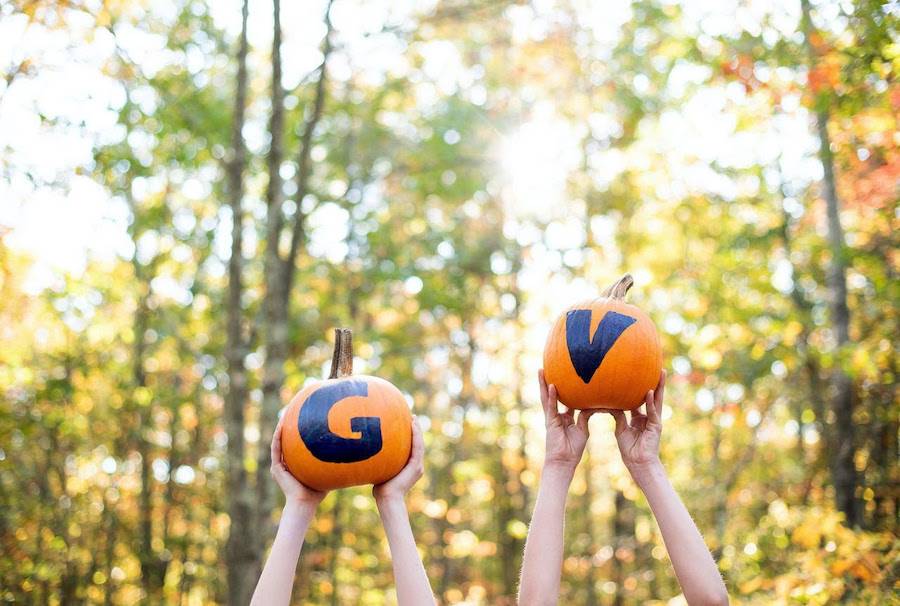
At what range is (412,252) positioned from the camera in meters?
13.0

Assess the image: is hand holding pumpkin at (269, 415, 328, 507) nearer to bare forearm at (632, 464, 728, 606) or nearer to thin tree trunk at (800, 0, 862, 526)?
bare forearm at (632, 464, 728, 606)

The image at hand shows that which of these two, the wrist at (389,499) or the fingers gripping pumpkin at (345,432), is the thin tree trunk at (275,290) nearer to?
the fingers gripping pumpkin at (345,432)

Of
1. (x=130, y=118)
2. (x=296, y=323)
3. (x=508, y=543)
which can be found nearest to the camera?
(x=130, y=118)

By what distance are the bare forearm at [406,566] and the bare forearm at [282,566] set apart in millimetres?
257

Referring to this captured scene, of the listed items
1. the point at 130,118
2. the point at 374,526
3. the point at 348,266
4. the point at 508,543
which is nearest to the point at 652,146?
the point at 348,266

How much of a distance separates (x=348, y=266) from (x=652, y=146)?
493 centimetres

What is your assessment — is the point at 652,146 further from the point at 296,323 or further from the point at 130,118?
the point at 130,118

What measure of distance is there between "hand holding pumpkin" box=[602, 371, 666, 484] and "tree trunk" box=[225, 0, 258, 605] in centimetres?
436

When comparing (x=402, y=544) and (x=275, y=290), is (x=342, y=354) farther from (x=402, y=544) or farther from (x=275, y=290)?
(x=275, y=290)

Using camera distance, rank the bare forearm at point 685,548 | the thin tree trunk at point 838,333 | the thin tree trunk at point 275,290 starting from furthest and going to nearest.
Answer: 1. the thin tree trunk at point 838,333
2. the thin tree trunk at point 275,290
3. the bare forearm at point 685,548

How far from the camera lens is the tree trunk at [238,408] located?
20.7ft

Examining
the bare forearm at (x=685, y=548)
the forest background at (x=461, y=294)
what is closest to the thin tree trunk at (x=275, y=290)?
the forest background at (x=461, y=294)

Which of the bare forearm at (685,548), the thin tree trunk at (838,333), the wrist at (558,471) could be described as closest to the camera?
the bare forearm at (685,548)

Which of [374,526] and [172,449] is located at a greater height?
[172,449]
